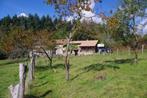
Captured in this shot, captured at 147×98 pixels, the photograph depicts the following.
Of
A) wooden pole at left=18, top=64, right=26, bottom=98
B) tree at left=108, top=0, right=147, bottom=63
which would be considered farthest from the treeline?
wooden pole at left=18, top=64, right=26, bottom=98

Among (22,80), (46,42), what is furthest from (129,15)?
(22,80)

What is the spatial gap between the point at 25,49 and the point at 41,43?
2110 mm

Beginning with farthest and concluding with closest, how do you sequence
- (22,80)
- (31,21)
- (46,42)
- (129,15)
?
(31,21) < (46,42) < (129,15) < (22,80)

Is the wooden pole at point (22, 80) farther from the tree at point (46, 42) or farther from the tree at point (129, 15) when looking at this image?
the tree at point (46, 42)

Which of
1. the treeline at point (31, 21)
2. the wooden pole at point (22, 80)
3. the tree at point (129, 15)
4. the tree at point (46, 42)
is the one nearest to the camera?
the wooden pole at point (22, 80)

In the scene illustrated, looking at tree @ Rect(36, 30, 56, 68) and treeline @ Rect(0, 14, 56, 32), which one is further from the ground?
treeline @ Rect(0, 14, 56, 32)

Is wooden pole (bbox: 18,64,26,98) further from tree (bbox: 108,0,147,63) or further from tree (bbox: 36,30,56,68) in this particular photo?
tree (bbox: 36,30,56,68)

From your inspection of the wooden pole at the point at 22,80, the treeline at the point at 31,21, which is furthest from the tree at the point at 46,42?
the treeline at the point at 31,21

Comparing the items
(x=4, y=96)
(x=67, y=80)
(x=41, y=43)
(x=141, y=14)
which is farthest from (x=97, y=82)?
(x=41, y=43)

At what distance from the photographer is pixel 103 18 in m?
26.1

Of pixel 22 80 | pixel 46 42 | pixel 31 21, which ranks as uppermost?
pixel 31 21

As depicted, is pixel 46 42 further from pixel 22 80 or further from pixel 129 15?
pixel 22 80

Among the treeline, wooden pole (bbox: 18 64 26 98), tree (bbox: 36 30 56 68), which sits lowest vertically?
wooden pole (bbox: 18 64 26 98)

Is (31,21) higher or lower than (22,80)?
higher
